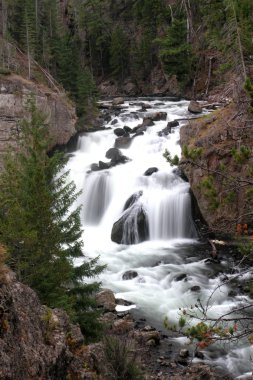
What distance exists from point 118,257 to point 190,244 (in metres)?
3.92

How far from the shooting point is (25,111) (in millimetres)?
30484

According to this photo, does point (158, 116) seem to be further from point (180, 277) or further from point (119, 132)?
point (180, 277)

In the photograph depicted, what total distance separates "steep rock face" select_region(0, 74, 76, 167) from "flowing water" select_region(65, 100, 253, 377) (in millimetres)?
2009

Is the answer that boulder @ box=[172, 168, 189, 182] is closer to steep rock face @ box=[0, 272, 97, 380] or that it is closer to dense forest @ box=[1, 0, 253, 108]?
dense forest @ box=[1, 0, 253, 108]

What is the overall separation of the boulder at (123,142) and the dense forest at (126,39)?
273 inches

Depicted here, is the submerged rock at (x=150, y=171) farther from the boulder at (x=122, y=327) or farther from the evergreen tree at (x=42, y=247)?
the boulder at (x=122, y=327)

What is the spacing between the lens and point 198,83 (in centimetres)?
4628

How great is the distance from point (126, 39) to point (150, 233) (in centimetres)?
4509

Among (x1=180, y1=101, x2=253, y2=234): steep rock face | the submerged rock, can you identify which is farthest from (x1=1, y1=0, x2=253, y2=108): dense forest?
the submerged rock

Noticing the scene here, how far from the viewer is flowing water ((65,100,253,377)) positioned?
15555 mm

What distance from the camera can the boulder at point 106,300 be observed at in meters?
14.7

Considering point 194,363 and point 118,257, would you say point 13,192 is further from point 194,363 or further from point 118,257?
point 118,257

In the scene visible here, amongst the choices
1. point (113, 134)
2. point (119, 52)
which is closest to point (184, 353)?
point (113, 134)

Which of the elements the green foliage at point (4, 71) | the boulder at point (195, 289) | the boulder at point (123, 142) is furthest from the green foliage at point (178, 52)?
the boulder at point (195, 289)
